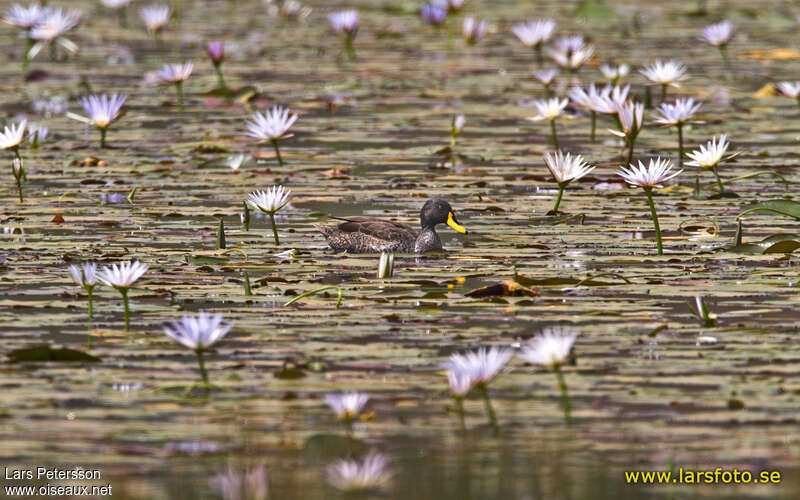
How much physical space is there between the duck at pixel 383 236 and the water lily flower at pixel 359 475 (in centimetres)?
283

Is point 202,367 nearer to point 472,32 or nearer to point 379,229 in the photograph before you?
point 379,229

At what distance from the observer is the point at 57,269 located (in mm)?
6133

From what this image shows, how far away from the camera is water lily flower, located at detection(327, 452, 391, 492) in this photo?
360 centimetres

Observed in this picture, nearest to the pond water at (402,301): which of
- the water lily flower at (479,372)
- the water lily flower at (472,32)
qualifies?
the water lily flower at (479,372)

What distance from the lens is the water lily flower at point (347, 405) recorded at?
13.3 feet

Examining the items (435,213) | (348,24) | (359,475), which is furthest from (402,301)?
(348,24)

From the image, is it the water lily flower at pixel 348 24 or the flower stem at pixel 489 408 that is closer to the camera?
the flower stem at pixel 489 408

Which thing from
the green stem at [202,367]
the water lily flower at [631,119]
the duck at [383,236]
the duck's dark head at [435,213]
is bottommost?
the green stem at [202,367]

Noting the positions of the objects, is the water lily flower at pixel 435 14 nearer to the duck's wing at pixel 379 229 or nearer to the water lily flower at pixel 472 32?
the water lily flower at pixel 472 32

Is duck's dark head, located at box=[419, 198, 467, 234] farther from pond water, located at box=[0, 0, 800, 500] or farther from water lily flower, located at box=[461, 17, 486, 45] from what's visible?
water lily flower, located at box=[461, 17, 486, 45]

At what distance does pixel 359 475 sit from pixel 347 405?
1.52 ft

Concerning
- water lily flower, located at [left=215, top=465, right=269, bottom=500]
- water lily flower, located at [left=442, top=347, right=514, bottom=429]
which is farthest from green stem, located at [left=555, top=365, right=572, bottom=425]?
water lily flower, located at [left=215, top=465, right=269, bottom=500]

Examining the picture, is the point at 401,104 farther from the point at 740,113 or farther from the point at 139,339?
the point at 139,339

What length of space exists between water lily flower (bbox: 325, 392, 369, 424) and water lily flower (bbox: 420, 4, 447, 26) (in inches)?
447
